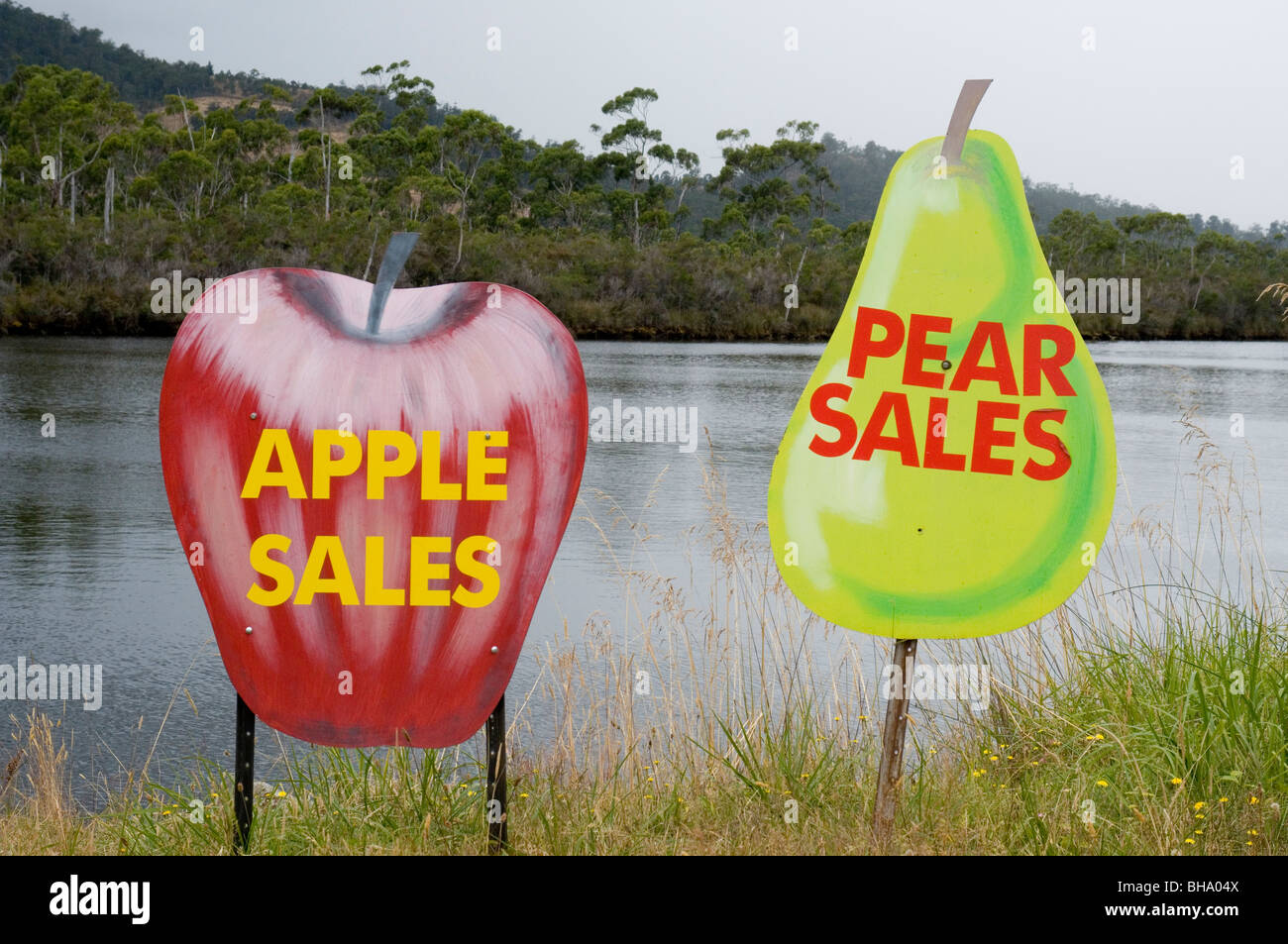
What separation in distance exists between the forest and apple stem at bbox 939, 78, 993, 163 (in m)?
25.9

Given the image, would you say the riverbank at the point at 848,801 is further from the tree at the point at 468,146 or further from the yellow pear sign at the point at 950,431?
the tree at the point at 468,146

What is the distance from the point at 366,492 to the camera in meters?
2.49

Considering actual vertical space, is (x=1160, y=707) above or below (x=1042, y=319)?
below

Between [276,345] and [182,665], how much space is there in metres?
4.95

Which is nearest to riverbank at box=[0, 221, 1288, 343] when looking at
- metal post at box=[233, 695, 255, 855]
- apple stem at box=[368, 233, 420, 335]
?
apple stem at box=[368, 233, 420, 335]

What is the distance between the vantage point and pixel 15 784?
15.2 ft

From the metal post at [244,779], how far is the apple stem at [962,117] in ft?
6.02

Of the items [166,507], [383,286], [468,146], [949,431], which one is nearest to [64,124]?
[468,146]

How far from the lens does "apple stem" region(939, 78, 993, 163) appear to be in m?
2.57

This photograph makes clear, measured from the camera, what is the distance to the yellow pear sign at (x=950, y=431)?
2.57m

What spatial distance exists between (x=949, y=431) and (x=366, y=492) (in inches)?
46.5

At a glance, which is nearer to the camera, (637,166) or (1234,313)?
(1234,313)

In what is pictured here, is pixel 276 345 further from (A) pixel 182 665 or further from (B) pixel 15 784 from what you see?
(A) pixel 182 665

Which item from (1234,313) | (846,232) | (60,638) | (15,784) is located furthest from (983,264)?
(1234,313)
